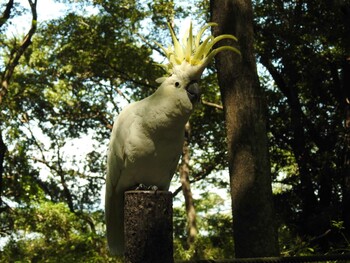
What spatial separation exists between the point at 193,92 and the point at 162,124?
19cm

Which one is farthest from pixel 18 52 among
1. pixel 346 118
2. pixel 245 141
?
pixel 245 141

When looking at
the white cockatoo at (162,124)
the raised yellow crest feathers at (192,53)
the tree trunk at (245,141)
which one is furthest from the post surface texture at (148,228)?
the tree trunk at (245,141)

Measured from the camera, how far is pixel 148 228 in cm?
178

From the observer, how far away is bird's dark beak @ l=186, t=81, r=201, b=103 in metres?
2.03

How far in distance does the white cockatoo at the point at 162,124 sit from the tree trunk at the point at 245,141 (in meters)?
0.71

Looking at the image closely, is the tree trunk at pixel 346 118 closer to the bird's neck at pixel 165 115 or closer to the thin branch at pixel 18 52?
the bird's neck at pixel 165 115

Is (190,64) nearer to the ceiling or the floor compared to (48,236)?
nearer to the ceiling

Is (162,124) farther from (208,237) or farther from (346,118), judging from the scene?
(208,237)

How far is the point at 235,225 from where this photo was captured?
9.44ft

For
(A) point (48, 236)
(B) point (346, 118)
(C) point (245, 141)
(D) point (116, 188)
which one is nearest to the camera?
(D) point (116, 188)

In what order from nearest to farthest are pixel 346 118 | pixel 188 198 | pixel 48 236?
pixel 346 118 → pixel 48 236 → pixel 188 198

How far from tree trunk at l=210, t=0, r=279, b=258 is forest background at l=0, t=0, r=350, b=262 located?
2.77 meters

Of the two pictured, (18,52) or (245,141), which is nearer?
(245,141)

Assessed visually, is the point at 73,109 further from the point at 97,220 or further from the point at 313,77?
the point at 313,77
